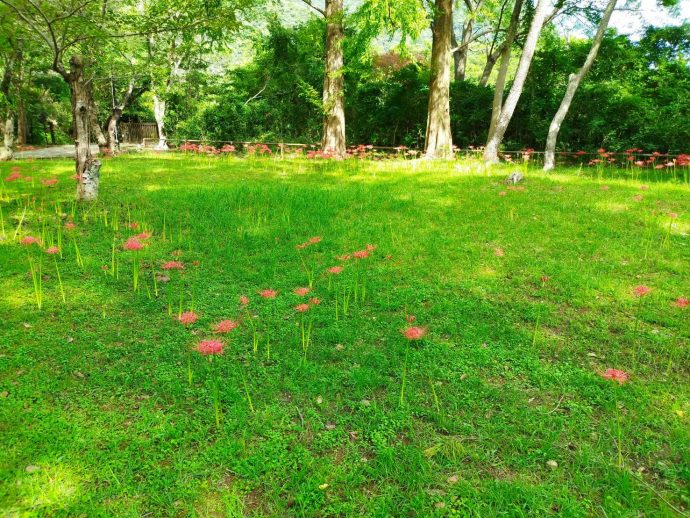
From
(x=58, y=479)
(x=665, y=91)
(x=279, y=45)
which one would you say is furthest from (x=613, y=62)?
(x=58, y=479)

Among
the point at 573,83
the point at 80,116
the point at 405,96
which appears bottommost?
the point at 80,116

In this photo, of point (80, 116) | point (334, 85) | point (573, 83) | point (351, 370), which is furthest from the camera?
point (334, 85)

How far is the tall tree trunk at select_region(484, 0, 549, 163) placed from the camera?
9977 millimetres

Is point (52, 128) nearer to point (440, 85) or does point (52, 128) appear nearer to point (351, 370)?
point (440, 85)

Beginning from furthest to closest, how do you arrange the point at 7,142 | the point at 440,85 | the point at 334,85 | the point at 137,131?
1. the point at 137,131
2. the point at 7,142
3. the point at 334,85
4. the point at 440,85

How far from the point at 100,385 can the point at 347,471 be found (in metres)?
1.88

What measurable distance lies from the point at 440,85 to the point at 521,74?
247cm

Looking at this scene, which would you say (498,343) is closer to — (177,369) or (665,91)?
(177,369)

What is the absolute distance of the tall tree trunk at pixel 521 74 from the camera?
Result: 393 inches

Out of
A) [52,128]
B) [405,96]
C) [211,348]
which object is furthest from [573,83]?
[52,128]

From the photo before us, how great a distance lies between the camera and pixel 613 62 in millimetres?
13258

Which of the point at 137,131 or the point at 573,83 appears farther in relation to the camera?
the point at 137,131

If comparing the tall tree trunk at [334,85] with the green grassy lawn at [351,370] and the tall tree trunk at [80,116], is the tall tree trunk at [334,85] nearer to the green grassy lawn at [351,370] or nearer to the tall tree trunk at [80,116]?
the tall tree trunk at [80,116]

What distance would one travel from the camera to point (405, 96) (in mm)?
16859
